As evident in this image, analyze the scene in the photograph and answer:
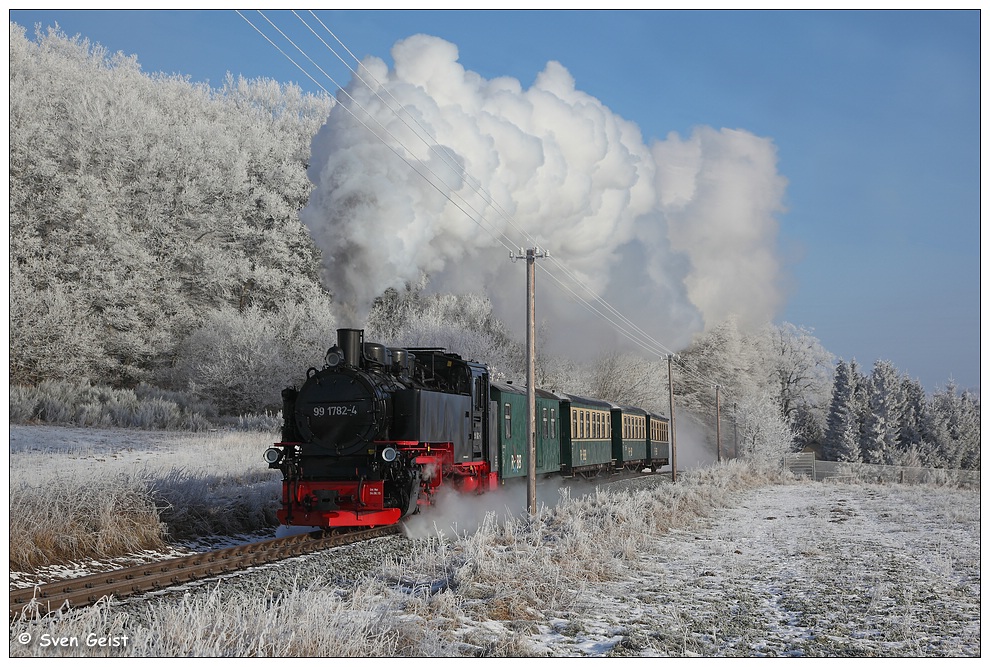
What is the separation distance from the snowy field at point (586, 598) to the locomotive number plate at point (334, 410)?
1.83 meters

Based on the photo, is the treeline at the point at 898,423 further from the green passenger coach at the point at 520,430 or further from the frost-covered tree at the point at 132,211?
the frost-covered tree at the point at 132,211

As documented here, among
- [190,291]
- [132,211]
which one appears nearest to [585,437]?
[190,291]

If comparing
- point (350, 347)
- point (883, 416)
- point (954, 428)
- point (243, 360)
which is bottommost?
point (954, 428)

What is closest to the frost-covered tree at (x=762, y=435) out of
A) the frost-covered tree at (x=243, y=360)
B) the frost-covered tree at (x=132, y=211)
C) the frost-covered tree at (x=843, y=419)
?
the frost-covered tree at (x=843, y=419)

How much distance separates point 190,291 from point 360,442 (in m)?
25.3

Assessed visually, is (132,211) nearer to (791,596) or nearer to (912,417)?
(791,596)

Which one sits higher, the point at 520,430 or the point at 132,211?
the point at 132,211

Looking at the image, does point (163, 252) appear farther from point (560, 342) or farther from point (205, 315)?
point (560, 342)

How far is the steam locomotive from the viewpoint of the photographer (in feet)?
35.7

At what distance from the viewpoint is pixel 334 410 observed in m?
11.2

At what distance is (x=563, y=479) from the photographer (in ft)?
67.2

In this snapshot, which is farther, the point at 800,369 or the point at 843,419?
the point at 800,369

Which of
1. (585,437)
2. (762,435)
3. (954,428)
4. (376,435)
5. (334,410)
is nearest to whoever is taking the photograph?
(376,435)

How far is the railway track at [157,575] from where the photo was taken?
22.9 ft
